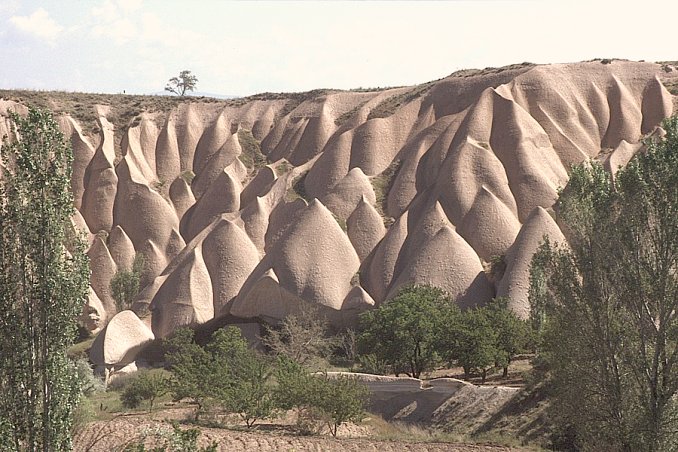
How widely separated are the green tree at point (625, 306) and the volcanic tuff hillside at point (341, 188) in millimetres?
19698

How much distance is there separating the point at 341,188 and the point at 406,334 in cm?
1809

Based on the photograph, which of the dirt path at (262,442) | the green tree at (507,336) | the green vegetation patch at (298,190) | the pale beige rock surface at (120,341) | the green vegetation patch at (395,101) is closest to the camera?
the dirt path at (262,442)

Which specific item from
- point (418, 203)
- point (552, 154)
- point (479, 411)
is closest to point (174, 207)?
point (418, 203)

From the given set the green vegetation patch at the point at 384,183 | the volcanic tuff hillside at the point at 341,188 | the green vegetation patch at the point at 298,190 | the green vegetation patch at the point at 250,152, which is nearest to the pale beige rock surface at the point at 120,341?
the volcanic tuff hillside at the point at 341,188

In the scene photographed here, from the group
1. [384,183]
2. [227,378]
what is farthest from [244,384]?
[384,183]

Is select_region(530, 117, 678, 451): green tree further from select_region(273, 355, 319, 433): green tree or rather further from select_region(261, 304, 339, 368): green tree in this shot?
select_region(261, 304, 339, 368): green tree

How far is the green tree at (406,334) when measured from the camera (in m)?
33.5

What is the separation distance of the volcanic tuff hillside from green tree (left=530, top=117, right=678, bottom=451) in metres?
19.7

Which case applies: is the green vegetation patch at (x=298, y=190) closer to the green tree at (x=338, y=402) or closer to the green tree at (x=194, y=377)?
the green tree at (x=194, y=377)

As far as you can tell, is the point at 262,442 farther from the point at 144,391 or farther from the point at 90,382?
the point at 90,382

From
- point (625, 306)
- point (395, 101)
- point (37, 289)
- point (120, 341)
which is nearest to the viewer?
point (37, 289)

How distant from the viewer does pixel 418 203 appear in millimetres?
47656

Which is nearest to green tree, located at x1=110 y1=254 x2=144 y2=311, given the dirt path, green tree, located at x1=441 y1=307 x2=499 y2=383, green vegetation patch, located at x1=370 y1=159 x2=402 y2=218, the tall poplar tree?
green vegetation patch, located at x1=370 y1=159 x2=402 y2=218

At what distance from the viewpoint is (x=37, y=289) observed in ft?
37.6
